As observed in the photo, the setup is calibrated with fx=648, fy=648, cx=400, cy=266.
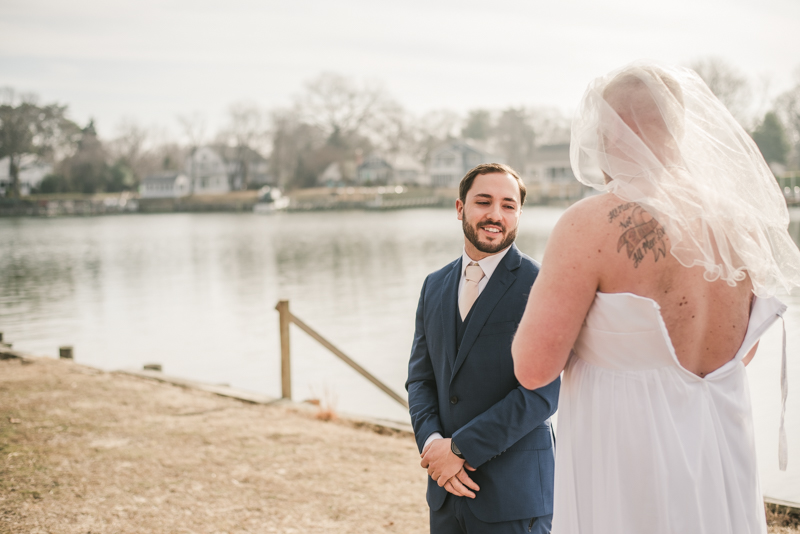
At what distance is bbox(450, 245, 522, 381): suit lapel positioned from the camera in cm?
238

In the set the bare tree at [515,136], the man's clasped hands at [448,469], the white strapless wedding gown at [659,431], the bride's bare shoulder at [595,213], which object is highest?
the bare tree at [515,136]

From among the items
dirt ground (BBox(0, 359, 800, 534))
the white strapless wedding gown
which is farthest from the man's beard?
dirt ground (BBox(0, 359, 800, 534))

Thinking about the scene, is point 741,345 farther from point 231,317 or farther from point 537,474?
point 231,317

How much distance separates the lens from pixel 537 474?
7.93ft

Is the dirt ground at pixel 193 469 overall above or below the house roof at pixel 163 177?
below

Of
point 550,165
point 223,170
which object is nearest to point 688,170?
point 550,165

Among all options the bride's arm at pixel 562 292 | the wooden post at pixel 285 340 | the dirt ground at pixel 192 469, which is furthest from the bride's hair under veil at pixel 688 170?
the wooden post at pixel 285 340

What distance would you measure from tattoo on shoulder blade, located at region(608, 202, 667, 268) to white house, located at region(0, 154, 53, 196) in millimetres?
102120

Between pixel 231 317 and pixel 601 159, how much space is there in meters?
18.3

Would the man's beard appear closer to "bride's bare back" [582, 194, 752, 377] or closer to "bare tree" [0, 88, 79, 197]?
"bride's bare back" [582, 194, 752, 377]

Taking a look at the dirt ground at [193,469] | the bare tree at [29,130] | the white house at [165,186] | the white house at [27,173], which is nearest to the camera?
the dirt ground at [193,469]

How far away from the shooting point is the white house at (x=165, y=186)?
108m

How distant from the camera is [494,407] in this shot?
230 centimetres

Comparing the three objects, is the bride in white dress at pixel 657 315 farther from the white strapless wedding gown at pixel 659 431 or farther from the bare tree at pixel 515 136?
the bare tree at pixel 515 136
